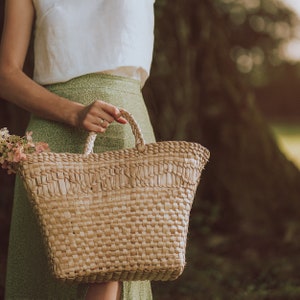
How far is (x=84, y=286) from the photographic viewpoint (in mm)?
2771

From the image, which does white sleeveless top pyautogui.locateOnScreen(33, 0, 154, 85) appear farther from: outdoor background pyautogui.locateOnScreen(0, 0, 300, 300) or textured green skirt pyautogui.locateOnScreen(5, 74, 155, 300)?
outdoor background pyautogui.locateOnScreen(0, 0, 300, 300)

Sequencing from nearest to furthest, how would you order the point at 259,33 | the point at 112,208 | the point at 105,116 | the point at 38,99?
the point at 112,208 → the point at 105,116 → the point at 38,99 → the point at 259,33

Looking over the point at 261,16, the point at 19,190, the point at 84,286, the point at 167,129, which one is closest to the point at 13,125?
the point at 167,129

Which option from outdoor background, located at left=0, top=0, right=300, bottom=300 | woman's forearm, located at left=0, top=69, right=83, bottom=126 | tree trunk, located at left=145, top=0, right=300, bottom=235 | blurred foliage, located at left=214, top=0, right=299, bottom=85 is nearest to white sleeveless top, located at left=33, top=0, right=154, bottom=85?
woman's forearm, located at left=0, top=69, right=83, bottom=126

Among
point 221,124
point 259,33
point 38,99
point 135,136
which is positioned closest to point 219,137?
point 221,124

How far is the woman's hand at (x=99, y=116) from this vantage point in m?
2.66

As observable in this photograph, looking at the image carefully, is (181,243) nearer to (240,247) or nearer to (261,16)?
(240,247)

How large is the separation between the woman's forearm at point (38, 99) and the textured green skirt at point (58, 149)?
78mm

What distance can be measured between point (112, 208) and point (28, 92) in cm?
56

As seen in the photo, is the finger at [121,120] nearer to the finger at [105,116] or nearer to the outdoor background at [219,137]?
the finger at [105,116]

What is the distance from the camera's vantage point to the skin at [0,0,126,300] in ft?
8.80

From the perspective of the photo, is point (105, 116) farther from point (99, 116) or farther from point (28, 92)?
point (28, 92)

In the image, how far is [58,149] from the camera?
2.88 meters

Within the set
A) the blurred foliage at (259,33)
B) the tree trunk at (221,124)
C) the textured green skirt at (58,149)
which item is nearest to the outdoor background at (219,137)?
the tree trunk at (221,124)
